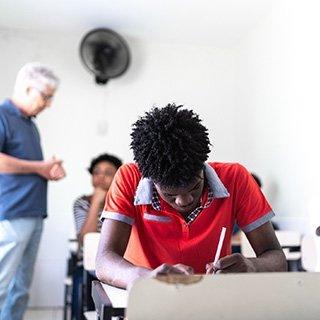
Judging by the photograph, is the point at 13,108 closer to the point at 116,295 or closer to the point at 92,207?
the point at 92,207

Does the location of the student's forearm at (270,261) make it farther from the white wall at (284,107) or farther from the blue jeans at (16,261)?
the white wall at (284,107)

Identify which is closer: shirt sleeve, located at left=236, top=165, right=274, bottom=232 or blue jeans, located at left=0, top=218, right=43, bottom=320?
shirt sleeve, located at left=236, top=165, right=274, bottom=232

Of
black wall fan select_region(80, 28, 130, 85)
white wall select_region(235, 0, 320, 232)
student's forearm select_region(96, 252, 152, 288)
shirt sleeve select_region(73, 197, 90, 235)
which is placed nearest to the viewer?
student's forearm select_region(96, 252, 152, 288)

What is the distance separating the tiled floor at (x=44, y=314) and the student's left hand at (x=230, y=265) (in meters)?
2.35

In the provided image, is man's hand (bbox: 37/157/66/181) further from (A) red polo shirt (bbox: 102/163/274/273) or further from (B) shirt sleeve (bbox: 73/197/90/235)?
(A) red polo shirt (bbox: 102/163/274/273)

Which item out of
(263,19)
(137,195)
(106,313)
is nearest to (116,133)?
(263,19)

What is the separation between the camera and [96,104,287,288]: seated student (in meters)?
1.05

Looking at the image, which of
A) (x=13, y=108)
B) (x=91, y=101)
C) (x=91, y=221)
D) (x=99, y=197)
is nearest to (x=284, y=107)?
(x=99, y=197)

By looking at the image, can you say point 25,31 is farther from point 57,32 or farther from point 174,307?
point 174,307

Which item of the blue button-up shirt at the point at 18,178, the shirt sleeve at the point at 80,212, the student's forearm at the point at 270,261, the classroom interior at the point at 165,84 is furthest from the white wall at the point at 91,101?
the student's forearm at the point at 270,261

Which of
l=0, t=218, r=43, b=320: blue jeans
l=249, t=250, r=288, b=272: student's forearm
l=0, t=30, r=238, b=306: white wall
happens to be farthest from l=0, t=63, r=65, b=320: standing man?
l=0, t=30, r=238, b=306: white wall

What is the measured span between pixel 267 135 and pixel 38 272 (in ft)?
6.34

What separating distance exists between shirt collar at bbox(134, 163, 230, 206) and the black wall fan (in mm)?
2319

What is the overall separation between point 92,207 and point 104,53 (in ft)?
4.25
